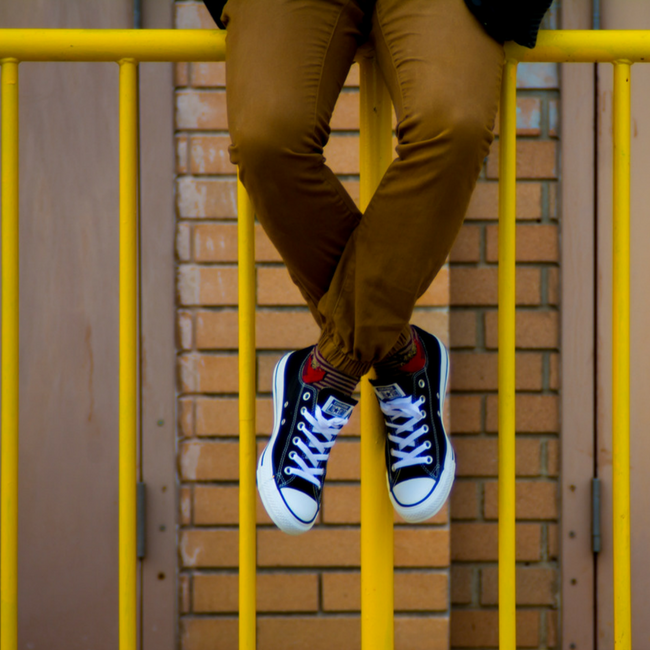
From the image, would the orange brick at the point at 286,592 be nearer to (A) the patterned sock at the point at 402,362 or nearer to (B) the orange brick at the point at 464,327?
(B) the orange brick at the point at 464,327

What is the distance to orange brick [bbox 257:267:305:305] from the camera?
73.1 inches

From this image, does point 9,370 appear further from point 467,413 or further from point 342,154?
point 467,413

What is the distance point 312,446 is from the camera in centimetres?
101

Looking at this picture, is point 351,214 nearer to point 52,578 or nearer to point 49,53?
point 49,53

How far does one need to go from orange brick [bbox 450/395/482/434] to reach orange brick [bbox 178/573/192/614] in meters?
0.84

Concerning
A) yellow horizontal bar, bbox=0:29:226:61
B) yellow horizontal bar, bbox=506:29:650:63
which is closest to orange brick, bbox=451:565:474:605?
yellow horizontal bar, bbox=506:29:650:63

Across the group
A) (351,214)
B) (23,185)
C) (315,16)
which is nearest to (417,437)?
(351,214)

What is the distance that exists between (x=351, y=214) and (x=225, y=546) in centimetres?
122

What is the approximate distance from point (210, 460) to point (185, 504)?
0.46 feet

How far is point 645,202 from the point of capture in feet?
6.49

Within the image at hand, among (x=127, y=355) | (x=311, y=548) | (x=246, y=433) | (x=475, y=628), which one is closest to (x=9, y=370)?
(x=127, y=355)

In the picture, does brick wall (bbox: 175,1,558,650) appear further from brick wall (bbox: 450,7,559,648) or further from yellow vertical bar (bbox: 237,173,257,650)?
yellow vertical bar (bbox: 237,173,257,650)

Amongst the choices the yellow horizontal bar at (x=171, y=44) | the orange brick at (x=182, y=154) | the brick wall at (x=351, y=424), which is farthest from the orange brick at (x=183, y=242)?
the yellow horizontal bar at (x=171, y=44)

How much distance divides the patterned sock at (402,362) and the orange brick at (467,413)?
96 centimetres
